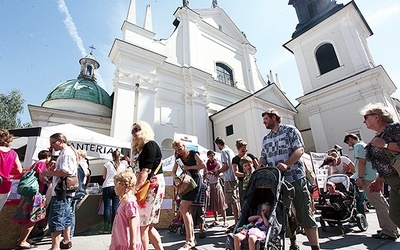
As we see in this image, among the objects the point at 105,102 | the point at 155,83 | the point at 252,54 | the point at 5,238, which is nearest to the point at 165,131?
the point at 155,83

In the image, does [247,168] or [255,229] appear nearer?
[255,229]

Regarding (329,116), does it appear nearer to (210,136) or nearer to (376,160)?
Result: (210,136)

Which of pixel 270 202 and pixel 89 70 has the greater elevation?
pixel 89 70

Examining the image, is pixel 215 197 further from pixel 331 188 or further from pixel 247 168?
pixel 331 188

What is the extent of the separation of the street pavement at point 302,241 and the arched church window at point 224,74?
16.0 metres

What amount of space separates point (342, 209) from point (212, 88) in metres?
14.2

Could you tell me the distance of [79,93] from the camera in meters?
15.4

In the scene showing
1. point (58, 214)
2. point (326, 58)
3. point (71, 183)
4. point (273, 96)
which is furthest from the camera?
point (326, 58)

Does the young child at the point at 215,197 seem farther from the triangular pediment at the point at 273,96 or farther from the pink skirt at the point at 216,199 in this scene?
the triangular pediment at the point at 273,96

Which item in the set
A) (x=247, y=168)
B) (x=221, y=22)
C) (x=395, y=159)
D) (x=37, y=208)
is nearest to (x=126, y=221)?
(x=247, y=168)

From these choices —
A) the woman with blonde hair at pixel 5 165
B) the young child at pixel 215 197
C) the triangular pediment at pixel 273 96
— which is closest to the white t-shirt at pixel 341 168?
the young child at pixel 215 197

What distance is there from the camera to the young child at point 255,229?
2.10 m

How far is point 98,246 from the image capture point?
142 inches

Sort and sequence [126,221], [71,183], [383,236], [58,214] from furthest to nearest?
[383,236] → [71,183] → [58,214] → [126,221]
